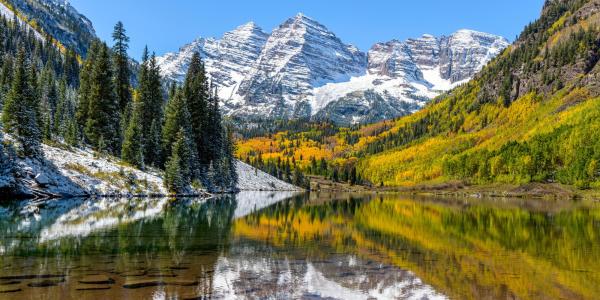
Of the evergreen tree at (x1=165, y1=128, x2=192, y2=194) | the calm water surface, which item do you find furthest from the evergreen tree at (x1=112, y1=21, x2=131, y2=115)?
the calm water surface

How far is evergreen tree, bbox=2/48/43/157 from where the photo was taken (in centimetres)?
6316

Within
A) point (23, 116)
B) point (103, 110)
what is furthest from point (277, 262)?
point (103, 110)

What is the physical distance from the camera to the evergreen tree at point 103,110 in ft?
300

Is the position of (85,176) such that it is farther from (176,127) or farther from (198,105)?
(198,105)

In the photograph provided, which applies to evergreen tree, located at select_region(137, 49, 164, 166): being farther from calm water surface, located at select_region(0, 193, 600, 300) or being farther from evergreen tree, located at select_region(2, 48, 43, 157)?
calm water surface, located at select_region(0, 193, 600, 300)

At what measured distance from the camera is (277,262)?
960 inches

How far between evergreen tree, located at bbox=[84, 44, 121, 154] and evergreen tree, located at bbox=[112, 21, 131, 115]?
8.17 metres

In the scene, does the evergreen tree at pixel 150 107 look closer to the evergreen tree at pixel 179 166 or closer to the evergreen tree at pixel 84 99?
the evergreen tree at pixel 179 166

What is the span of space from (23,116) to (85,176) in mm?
13092

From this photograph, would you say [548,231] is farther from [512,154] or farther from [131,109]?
[512,154]

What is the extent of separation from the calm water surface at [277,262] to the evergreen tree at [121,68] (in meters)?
70.6

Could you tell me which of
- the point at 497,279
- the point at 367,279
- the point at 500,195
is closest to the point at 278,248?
the point at 367,279

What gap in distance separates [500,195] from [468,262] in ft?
506

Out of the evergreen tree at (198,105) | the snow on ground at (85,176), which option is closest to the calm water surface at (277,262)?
the snow on ground at (85,176)
